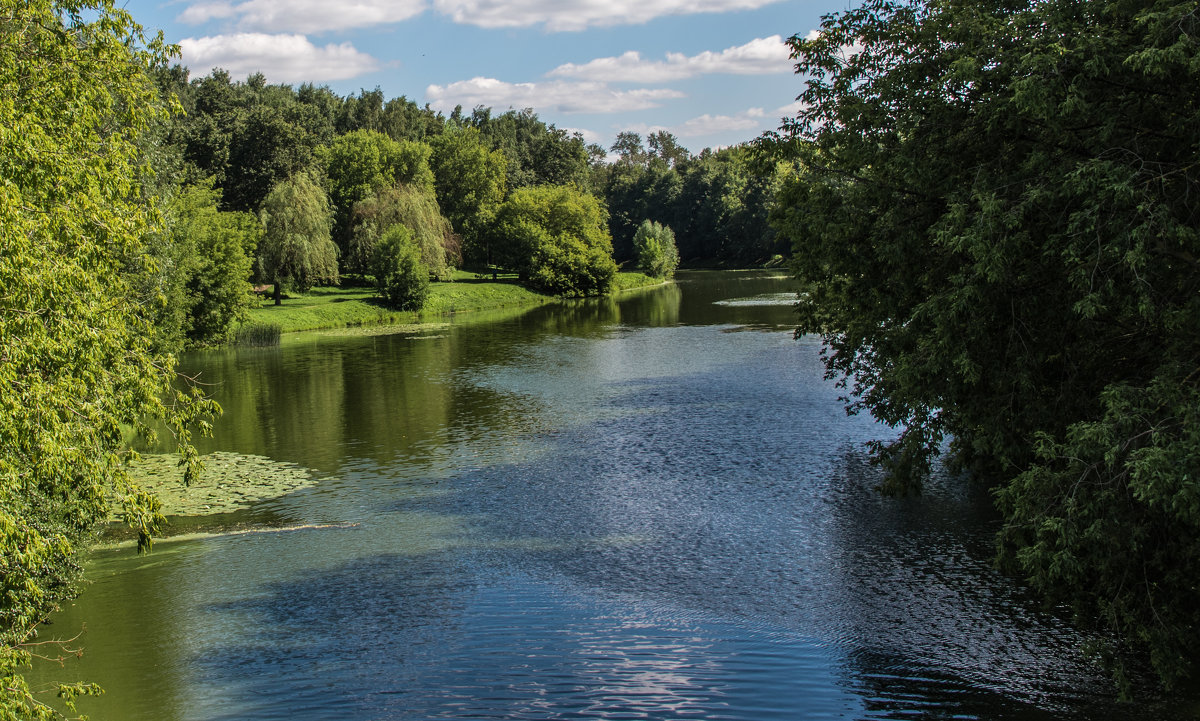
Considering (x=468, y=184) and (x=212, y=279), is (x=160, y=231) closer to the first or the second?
(x=212, y=279)

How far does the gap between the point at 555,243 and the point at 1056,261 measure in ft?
252

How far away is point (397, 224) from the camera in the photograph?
226 ft

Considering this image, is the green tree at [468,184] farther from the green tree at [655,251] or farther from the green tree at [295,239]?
A: the green tree at [295,239]

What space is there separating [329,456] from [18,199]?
16.5 meters

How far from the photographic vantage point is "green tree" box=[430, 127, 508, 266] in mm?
95125

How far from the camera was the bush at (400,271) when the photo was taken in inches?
2520

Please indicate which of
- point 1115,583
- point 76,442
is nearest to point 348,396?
point 76,442

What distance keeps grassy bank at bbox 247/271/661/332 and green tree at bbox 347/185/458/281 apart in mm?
2499

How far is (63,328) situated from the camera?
10.1 meters

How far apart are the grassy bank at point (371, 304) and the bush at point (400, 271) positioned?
3.68ft

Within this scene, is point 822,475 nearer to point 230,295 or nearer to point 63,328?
point 63,328

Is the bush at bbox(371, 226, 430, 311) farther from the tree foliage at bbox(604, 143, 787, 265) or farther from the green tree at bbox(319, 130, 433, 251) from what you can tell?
the tree foliage at bbox(604, 143, 787, 265)

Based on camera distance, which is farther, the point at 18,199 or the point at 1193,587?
the point at 1193,587

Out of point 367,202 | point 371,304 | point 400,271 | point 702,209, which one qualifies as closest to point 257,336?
point 371,304
